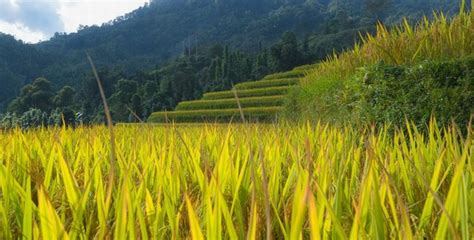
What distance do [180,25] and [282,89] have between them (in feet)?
461

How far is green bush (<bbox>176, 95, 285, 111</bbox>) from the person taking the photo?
27556 mm

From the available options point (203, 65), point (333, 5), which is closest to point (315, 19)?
point (333, 5)

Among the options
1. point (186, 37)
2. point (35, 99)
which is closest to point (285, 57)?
point (35, 99)

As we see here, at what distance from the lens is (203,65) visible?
81.3 metres

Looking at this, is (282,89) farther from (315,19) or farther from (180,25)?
(180,25)

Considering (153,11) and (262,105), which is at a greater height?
(153,11)

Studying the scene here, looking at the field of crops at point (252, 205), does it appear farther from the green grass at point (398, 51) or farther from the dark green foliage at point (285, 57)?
the dark green foliage at point (285, 57)

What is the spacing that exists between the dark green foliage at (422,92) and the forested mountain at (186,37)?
54.7 m

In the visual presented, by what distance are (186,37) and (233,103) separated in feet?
437

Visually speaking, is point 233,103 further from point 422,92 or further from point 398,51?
point 422,92

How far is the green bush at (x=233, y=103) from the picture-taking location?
1085 inches

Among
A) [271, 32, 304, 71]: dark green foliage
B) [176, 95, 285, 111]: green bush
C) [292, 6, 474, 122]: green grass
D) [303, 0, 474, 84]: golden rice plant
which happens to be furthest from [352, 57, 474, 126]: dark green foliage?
[271, 32, 304, 71]: dark green foliage

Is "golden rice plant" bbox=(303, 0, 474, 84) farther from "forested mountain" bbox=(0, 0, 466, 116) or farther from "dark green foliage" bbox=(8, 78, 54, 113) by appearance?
"dark green foliage" bbox=(8, 78, 54, 113)

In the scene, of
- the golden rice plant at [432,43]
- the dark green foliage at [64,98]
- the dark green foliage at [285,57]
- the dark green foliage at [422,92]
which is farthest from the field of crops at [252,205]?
the dark green foliage at [64,98]
